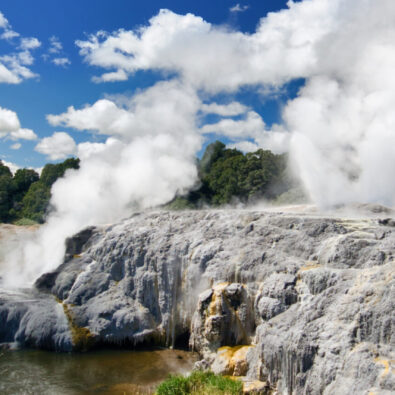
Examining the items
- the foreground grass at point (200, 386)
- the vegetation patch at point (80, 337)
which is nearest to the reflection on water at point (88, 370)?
the vegetation patch at point (80, 337)

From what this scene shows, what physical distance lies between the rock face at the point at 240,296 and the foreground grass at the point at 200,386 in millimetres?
1049

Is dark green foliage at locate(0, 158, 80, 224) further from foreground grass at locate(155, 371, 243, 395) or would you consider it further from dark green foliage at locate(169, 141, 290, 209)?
foreground grass at locate(155, 371, 243, 395)

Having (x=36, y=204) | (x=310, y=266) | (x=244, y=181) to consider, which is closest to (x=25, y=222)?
(x=36, y=204)

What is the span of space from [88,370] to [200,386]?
484 centimetres

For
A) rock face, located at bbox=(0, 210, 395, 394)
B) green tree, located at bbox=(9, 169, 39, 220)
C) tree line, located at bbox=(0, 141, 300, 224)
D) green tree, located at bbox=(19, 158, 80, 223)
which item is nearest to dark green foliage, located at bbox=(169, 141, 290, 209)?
tree line, located at bbox=(0, 141, 300, 224)

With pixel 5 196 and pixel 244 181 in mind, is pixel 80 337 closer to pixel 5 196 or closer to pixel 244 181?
pixel 244 181

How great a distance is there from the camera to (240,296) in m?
11.5

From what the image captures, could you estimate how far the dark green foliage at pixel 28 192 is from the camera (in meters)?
34.0

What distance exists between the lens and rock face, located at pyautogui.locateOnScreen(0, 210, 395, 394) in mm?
8258

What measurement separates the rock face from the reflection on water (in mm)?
612

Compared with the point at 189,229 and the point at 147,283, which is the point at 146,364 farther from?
the point at 189,229

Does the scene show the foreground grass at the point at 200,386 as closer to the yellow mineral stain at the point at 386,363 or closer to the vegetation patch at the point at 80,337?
the yellow mineral stain at the point at 386,363

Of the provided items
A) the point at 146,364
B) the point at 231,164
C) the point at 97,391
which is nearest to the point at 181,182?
the point at 231,164

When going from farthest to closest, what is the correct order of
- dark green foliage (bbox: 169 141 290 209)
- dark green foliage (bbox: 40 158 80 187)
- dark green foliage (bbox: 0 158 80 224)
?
dark green foliage (bbox: 40 158 80 187) < dark green foliage (bbox: 0 158 80 224) < dark green foliage (bbox: 169 141 290 209)
